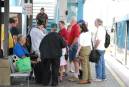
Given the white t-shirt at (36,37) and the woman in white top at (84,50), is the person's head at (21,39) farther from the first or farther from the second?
the woman in white top at (84,50)

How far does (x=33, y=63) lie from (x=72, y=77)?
→ 208 centimetres

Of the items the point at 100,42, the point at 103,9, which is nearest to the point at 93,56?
the point at 100,42

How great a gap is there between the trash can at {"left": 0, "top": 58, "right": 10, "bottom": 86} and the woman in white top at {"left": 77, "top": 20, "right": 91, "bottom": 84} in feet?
7.77

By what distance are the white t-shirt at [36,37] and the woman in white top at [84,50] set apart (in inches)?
49.6

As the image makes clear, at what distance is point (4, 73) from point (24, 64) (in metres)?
0.80

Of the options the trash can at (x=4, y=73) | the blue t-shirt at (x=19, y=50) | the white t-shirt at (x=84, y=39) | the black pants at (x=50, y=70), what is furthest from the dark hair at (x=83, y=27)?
the trash can at (x=4, y=73)

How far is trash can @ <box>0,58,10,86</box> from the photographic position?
12.9 m

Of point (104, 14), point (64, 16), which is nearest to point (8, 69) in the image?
point (64, 16)

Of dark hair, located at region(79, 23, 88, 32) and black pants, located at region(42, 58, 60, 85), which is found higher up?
dark hair, located at region(79, 23, 88, 32)

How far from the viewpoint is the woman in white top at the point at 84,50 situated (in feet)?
45.1

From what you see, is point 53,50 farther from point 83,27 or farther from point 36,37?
point 83,27

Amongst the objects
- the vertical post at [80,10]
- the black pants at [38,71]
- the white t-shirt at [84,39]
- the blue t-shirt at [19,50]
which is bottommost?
the black pants at [38,71]

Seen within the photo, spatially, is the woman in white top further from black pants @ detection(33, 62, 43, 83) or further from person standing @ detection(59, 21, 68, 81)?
black pants @ detection(33, 62, 43, 83)

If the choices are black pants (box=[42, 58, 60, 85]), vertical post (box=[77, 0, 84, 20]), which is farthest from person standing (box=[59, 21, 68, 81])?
vertical post (box=[77, 0, 84, 20])
